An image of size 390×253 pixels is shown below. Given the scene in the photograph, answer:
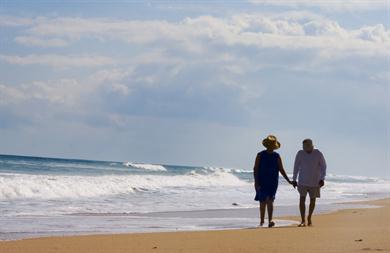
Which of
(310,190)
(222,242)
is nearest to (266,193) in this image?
(310,190)

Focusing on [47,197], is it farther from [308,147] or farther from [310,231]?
[310,231]

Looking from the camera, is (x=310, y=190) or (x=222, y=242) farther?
(x=310, y=190)

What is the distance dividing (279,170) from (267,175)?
22cm

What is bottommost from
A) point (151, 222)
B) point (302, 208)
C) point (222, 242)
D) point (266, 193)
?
point (222, 242)

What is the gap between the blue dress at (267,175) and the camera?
11.4m

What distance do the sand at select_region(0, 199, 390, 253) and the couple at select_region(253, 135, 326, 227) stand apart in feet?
5.29

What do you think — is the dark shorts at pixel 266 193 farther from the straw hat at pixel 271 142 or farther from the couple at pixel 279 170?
the straw hat at pixel 271 142

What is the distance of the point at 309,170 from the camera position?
11.5 metres

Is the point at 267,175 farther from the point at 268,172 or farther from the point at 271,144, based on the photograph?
→ the point at 271,144

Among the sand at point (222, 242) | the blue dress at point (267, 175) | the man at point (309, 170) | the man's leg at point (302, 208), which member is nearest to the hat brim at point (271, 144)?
the blue dress at point (267, 175)

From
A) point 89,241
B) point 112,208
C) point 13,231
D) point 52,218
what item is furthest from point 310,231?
point 112,208

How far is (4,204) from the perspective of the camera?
16.2 metres

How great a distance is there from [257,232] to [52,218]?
14.4 ft

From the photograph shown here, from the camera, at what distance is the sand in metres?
7.63
